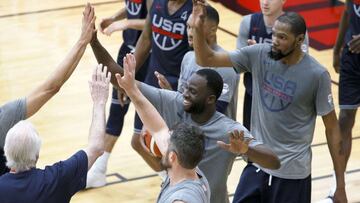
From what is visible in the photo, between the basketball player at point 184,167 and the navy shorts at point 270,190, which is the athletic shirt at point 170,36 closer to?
the navy shorts at point 270,190

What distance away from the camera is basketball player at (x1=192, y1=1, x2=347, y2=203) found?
22.3 feet

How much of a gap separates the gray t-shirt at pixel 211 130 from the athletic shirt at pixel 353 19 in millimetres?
2707

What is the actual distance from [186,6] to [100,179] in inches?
73.9

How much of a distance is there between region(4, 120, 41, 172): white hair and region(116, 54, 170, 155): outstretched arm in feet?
2.66

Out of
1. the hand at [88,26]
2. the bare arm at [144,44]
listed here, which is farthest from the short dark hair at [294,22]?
the bare arm at [144,44]

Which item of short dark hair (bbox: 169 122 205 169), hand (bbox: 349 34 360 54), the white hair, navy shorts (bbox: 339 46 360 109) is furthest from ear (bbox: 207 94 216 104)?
navy shorts (bbox: 339 46 360 109)

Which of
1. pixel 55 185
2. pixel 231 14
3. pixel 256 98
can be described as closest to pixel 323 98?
pixel 256 98

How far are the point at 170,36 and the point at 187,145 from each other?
2.92 meters

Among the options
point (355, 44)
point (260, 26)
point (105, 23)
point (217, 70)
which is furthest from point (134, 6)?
point (355, 44)

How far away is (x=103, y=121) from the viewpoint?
5.98 m

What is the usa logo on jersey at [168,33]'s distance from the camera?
8.19 meters

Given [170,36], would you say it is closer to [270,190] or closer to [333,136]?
[270,190]

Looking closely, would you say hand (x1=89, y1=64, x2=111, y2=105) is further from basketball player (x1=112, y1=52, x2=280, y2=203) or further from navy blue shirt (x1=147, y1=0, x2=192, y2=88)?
navy blue shirt (x1=147, y1=0, x2=192, y2=88)

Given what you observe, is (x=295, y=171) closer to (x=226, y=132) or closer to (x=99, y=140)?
(x=226, y=132)
